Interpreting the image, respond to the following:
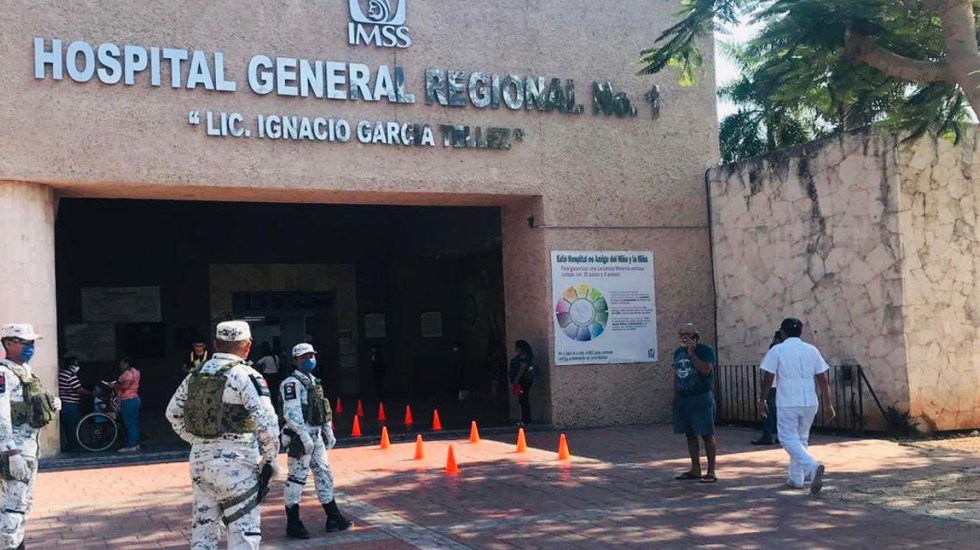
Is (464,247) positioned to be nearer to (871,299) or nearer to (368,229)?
(368,229)

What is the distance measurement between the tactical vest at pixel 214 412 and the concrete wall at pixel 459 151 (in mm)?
8738

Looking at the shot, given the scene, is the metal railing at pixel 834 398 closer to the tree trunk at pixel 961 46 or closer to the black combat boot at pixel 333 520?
the tree trunk at pixel 961 46

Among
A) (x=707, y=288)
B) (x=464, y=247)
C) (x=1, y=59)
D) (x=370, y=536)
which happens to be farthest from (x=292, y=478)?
(x=464, y=247)

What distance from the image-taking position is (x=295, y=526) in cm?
855

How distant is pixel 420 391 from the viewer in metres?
26.2

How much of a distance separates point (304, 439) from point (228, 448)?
78.2 inches

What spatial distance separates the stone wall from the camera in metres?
14.1

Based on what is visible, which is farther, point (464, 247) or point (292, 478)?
point (464, 247)

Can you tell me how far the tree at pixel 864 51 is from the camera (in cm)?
1078

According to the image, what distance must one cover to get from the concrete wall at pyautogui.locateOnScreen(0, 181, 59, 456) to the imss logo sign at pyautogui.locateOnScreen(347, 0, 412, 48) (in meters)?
5.15

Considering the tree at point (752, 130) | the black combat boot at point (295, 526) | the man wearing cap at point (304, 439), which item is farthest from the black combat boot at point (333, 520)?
the tree at point (752, 130)

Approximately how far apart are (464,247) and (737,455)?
37.6 ft

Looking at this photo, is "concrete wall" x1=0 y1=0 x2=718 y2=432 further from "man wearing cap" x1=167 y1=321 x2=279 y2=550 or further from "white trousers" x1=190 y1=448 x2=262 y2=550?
"white trousers" x1=190 y1=448 x2=262 y2=550

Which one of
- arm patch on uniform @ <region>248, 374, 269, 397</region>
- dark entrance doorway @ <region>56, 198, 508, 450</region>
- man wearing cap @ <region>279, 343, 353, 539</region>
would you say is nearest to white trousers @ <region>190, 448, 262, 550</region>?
arm patch on uniform @ <region>248, 374, 269, 397</region>
